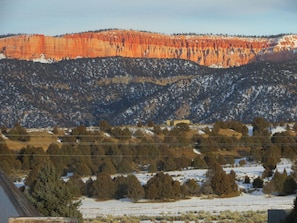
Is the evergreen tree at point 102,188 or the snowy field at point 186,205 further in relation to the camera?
the evergreen tree at point 102,188

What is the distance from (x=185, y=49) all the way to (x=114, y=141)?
10922 centimetres

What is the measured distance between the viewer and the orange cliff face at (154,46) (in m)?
167

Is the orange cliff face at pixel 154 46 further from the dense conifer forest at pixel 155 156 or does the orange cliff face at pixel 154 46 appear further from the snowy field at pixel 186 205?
the snowy field at pixel 186 205

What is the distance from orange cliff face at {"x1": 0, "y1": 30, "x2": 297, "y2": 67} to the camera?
548ft

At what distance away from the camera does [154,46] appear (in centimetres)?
17612

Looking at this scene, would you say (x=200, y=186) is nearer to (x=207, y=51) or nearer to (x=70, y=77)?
(x=70, y=77)

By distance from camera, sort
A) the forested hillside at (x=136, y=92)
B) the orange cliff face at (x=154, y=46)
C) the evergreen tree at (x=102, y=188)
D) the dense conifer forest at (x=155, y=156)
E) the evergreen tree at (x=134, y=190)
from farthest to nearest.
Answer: the orange cliff face at (x=154, y=46) → the forested hillside at (x=136, y=92) → the dense conifer forest at (x=155, y=156) → the evergreen tree at (x=102, y=188) → the evergreen tree at (x=134, y=190)

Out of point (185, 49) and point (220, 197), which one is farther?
point (185, 49)

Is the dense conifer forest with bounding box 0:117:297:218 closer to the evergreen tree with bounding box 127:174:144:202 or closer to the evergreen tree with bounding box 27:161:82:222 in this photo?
the evergreen tree with bounding box 127:174:144:202

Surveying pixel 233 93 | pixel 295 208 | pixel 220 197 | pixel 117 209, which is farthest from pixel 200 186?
pixel 233 93

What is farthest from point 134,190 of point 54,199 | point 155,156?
point 54,199

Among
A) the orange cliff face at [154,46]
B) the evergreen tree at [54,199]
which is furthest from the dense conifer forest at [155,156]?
the orange cliff face at [154,46]

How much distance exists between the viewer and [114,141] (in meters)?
69.4

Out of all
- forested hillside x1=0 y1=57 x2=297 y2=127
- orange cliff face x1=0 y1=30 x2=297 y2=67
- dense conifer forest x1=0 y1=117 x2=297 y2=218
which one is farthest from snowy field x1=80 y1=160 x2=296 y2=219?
orange cliff face x1=0 y1=30 x2=297 y2=67
